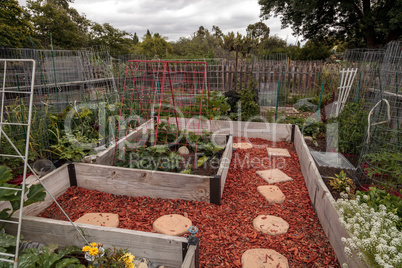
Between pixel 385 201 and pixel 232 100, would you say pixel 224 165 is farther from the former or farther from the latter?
pixel 232 100

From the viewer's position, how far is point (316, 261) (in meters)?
1.98

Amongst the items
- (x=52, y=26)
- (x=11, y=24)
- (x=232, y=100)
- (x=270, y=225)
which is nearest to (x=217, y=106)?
(x=232, y=100)

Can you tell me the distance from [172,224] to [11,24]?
44.1 feet

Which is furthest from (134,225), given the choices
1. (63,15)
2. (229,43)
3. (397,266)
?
(63,15)

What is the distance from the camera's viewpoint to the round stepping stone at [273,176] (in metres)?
3.31

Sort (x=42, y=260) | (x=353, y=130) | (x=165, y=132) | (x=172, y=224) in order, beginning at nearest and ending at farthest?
(x=42, y=260) < (x=172, y=224) < (x=353, y=130) < (x=165, y=132)

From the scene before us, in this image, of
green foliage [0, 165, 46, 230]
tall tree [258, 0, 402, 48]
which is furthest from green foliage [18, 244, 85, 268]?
tall tree [258, 0, 402, 48]

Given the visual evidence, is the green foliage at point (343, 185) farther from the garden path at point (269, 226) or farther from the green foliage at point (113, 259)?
the green foliage at point (113, 259)

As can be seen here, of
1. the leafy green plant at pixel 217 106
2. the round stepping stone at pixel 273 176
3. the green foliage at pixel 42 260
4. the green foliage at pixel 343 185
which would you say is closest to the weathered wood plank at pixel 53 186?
the green foliage at pixel 42 260

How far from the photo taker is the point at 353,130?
3664 mm

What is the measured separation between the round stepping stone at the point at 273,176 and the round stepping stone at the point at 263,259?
51.7 inches

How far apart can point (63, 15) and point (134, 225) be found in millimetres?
18768

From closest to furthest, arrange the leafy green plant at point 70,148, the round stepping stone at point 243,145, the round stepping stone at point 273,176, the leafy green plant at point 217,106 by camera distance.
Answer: the leafy green plant at point 70,148 < the round stepping stone at point 273,176 < the round stepping stone at point 243,145 < the leafy green plant at point 217,106

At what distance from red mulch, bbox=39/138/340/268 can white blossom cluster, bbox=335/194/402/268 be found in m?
0.56
